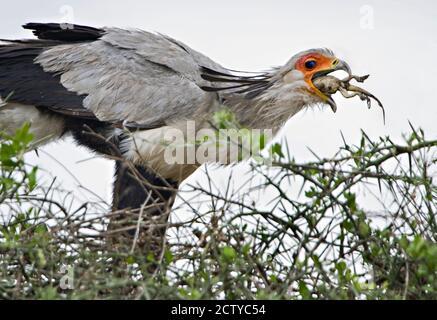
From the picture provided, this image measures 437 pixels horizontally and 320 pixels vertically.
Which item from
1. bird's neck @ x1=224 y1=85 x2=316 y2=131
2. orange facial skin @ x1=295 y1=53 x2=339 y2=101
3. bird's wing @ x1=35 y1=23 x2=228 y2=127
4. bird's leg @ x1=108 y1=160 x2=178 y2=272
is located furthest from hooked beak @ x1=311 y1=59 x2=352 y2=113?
bird's leg @ x1=108 y1=160 x2=178 y2=272

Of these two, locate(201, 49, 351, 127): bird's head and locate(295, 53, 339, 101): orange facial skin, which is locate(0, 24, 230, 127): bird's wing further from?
locate(295, 53, 339, 101): orange facial skin

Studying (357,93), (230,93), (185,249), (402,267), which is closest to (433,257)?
(402,267)

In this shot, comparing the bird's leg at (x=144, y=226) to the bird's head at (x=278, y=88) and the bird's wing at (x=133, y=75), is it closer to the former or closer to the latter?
the bird's wing at (x=133, y=75)

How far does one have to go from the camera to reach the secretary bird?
575 cm

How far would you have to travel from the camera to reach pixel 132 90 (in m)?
5.93

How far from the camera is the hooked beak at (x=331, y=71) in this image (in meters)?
5.73

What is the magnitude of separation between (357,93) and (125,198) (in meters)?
1.52

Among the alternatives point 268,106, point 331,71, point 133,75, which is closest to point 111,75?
point 133,75

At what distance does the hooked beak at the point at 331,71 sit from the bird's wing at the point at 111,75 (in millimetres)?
677

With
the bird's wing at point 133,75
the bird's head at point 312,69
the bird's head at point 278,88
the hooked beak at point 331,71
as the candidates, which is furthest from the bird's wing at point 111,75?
the hooked beak at point 331,71

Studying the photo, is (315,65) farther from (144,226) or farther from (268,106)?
(144,226)

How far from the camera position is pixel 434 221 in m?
3.85

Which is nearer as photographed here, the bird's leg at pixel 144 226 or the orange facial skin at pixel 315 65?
the bird's leg at pixel 144 226
